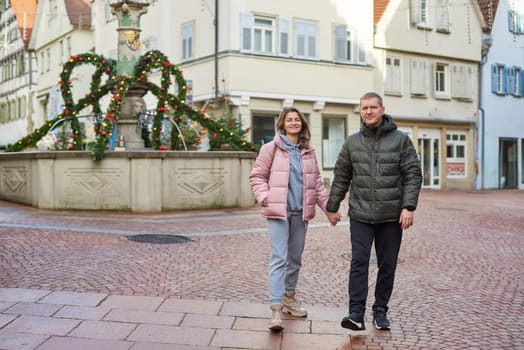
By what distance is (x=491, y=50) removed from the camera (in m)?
33.8

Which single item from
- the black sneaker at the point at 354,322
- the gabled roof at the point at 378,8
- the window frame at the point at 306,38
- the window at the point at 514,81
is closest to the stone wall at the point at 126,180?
the black sneaker at the point at 354,322

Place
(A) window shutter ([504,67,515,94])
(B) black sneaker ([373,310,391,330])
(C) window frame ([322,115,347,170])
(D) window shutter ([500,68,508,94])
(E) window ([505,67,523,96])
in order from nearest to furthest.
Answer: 1. (B) black sneaker ([373,310,391,330])
2. (C) window frame ([322,115,347,170])
3. (D) window shutter ([500,68,508,94])
4. (A) window shutter ([504,67,515,94])
5. (E) window ([505,67,523,96])

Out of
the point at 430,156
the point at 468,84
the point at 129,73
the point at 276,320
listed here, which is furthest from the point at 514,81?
the point at 276,320

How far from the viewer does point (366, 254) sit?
17.9ft

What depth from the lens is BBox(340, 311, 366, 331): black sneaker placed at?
5.36m

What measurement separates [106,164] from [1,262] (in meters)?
6.30

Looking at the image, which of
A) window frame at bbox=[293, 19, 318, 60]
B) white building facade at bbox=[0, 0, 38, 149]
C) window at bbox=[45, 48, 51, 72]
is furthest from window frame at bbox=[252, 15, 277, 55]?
white building facade at bbox=[0, 0, 38, 149]

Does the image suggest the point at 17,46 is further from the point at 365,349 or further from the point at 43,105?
the point at 365,349

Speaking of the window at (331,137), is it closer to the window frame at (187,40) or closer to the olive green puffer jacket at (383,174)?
the window frame at (187,40)

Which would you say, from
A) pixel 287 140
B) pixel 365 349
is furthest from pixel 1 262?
pixel 365 349

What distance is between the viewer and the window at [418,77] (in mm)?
30312

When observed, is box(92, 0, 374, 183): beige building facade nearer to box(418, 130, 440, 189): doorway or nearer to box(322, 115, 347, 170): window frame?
box(322, 115, 347, 170): window frame

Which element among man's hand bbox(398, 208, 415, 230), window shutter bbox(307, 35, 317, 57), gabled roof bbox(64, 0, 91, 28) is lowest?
man's hand bbox(398, 208, 415, 230)

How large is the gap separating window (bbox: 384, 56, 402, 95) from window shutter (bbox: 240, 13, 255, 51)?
7.26 meters
